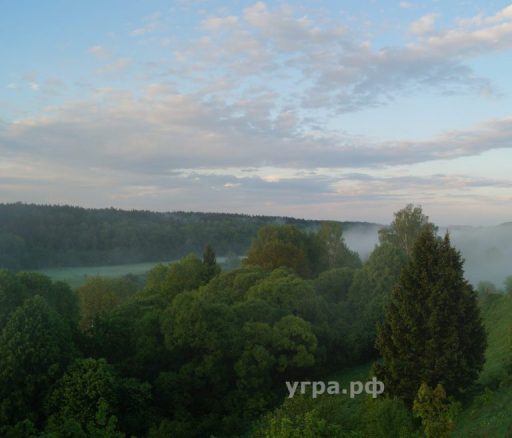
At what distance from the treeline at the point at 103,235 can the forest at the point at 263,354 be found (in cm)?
5141

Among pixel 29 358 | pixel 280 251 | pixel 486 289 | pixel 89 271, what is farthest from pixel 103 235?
pixel 29 358

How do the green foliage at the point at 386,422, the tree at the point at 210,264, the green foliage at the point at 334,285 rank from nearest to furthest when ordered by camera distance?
1. the green foliage at the point at 386,422
2. the green foliage at the point at 334,285
3. the tree at the point at 210,264

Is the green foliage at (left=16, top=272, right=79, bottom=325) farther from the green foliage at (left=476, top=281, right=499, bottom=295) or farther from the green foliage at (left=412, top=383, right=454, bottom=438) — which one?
the green foliage at (left=476, top=281, right=499, bottom=295)

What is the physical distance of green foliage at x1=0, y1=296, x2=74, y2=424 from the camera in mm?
26672

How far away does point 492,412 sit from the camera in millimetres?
22047

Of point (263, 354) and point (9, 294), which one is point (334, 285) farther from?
point (9, 294)

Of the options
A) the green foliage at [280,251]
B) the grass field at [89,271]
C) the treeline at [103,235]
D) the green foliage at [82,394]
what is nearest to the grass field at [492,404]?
the green foliage at [82,394]

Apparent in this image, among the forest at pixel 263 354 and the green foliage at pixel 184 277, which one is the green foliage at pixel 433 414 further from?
the green foliage at pixel 184 277

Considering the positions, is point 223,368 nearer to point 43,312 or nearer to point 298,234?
point 43,312

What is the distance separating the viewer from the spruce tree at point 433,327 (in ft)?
76.5

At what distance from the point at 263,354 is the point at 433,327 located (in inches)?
478

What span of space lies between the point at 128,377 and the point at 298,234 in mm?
32115

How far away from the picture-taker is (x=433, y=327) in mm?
23359

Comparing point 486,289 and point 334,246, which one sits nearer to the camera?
point 486,289
